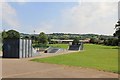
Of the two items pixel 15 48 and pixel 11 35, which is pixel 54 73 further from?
pixel 11 35

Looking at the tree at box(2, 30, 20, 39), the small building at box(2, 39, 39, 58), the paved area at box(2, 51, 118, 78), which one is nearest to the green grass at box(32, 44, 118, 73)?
the paved area at box(2, 51, 118, 78)

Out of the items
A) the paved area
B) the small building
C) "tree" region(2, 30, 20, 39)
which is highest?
"tree" region(2, 30, 20, 39)

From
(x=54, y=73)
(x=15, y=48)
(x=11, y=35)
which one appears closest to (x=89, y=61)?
(x=54, y=73)

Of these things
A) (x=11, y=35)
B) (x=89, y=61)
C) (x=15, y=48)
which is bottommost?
(x=89, y=61)

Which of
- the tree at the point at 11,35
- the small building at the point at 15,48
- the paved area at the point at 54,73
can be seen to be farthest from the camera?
the tree at the point at 11,35

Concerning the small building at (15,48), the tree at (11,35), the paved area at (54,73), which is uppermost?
the tree at (11,35)

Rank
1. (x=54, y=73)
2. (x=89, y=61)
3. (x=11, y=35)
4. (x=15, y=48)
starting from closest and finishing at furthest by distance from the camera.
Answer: (x=54, y=73) → (x=89, y=61) → (x=15, y=48) → (x=11, y=35)

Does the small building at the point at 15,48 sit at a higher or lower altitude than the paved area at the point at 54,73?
higher

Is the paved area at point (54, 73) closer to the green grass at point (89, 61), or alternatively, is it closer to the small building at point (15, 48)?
the green grass at point (89, 61)

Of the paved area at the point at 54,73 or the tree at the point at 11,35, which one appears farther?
the tree at the point at 11,35

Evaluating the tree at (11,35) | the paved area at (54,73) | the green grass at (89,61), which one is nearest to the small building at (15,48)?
the green grass at (89,61)

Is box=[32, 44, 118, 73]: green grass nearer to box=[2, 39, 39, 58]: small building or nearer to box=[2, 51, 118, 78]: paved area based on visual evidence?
box=[2, 51, 118, 78]: paved area

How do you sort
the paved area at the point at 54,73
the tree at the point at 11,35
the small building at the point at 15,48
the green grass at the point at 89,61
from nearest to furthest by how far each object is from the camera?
the paved area at the point at 54,73 → the green grass at the point at 89,61 → the small building at the point at 15,48 → the tree at the point at 11,35

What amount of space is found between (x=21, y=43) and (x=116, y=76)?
737 inches
